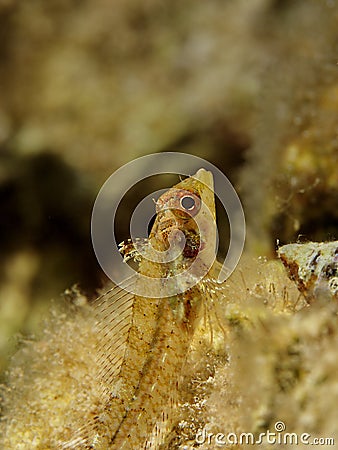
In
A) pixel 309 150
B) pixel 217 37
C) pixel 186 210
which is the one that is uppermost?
pixel 217 37

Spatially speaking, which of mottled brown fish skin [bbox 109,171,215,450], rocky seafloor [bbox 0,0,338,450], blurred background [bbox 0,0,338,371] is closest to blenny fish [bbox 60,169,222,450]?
mottled brown fish skin [bbox 109,171,215,450]

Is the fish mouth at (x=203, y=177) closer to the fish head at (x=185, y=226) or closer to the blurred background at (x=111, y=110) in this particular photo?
the fish head at (x=185, y=226)

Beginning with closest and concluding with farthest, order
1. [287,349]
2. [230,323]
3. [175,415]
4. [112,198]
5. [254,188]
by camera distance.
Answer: [287,349], [230,323], [175,415], [254,188], [112,198]

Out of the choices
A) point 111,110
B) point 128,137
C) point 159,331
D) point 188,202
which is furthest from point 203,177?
point 111,110

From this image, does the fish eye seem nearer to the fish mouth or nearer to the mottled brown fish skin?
the mottled brown fish skin

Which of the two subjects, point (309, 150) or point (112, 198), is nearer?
point (309, 150)

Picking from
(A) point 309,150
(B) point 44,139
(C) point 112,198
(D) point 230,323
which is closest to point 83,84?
(B) point 44,139

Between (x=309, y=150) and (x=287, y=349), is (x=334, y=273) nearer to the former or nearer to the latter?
(x=287, y=349)

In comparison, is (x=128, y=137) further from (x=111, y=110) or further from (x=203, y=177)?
(x=203, y=177)

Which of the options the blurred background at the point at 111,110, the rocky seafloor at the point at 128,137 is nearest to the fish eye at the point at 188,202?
the rocky seafloor at the point at 128,137
